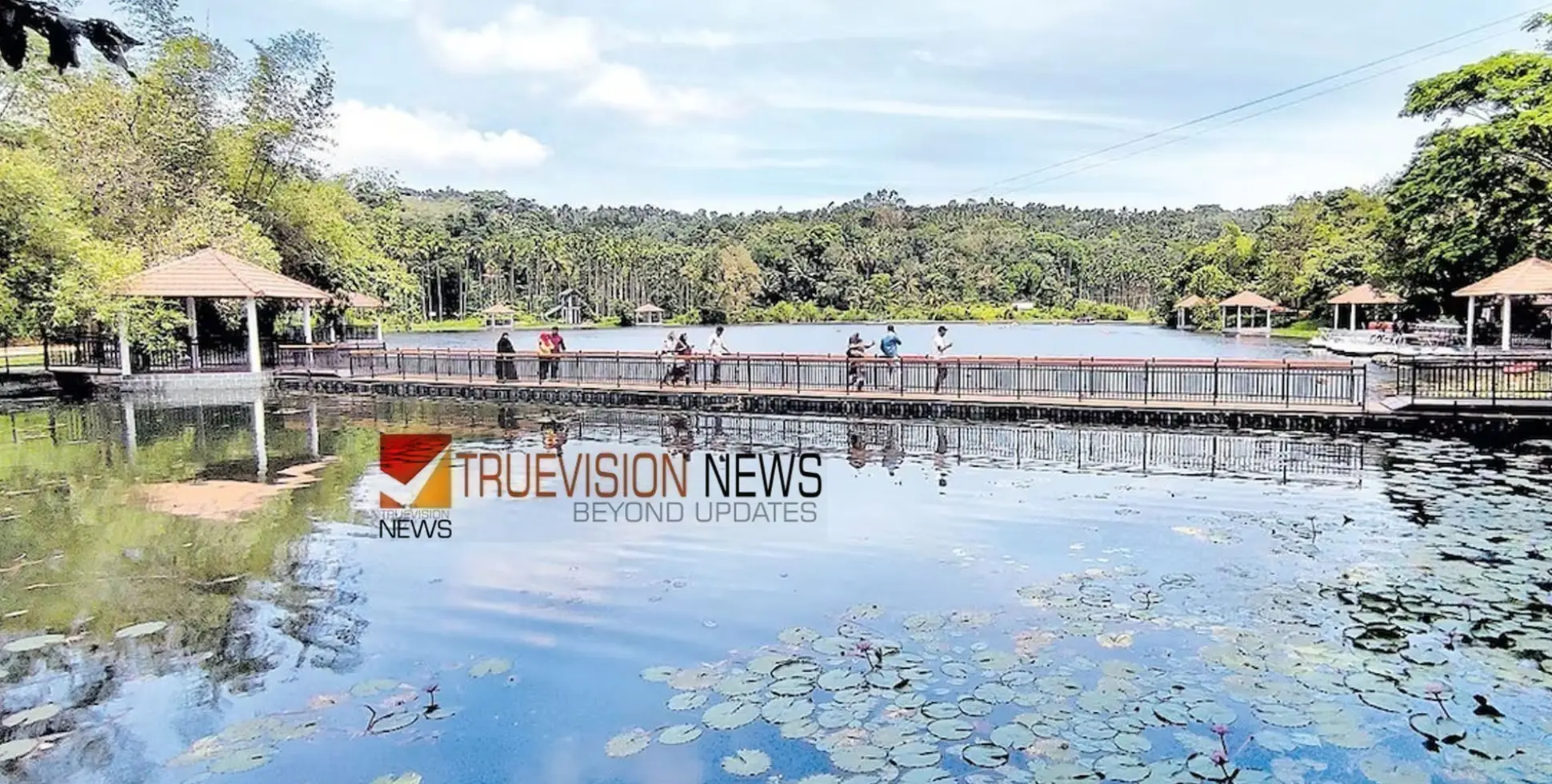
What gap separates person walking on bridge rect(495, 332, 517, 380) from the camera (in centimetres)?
2222

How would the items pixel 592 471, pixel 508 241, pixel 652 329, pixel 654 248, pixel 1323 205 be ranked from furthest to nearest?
pixel 654 248 → pixel 508 241 → pixel 652 329 → pixel 1323 205 → pixel 592 471

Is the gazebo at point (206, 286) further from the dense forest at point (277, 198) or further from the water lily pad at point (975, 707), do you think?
the water lily pad at point (975, 707)

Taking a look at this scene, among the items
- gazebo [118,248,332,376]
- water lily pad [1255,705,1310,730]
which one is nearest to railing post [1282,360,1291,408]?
water lily pad [1255,705,1310,730]

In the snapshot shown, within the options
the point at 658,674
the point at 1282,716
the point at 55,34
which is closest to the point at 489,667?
the point at 658,674

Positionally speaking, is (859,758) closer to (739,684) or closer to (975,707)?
(975,707)

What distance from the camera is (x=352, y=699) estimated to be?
5.21 meters

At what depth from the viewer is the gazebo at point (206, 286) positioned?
22.9 m

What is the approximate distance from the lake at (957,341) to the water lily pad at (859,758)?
22.9 metres

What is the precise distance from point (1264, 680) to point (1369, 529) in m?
4.37

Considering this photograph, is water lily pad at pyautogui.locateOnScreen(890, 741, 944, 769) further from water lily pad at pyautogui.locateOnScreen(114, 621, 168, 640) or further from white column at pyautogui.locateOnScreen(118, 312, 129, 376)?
white column at pyautogui.locateOnScreen(118, 312, 129, 376)

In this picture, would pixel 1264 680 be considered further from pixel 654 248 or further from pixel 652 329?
pixel 654 248

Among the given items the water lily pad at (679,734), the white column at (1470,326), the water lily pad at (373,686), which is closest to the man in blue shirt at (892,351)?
the water lily pad at (373,686)

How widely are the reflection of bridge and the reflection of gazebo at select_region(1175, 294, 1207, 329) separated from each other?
50358 mm

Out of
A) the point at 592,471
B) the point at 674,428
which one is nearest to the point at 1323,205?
the point at 674,428
